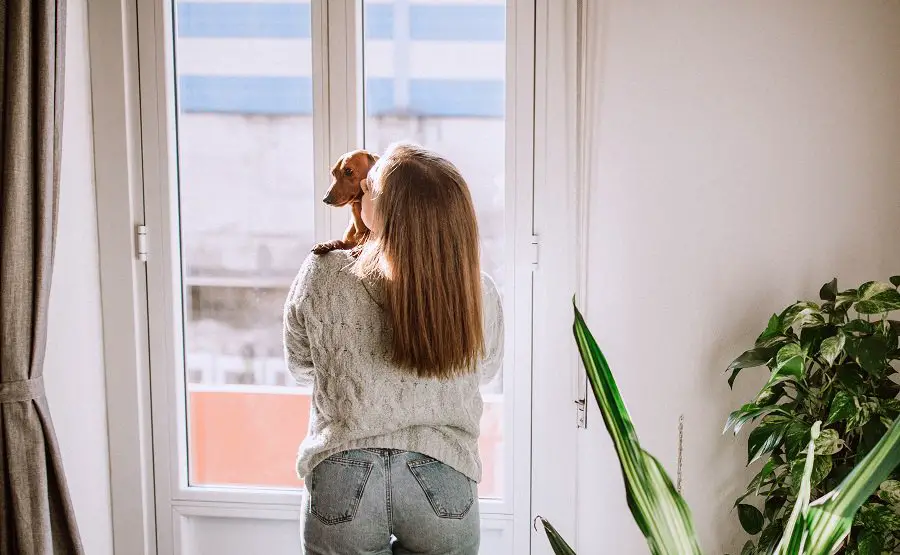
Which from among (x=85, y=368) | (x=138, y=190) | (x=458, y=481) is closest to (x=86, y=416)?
(x=85, y=368)

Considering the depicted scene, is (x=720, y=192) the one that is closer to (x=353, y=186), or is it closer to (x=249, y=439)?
(x=353, y=186)

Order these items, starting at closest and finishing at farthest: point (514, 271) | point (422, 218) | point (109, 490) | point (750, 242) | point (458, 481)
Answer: point (422, 218) < point (458, 481) < point (750, 242) < point (514, 271) < point (109, 490)

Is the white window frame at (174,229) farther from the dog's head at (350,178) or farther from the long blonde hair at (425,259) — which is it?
the long blonde hair at (425,259)

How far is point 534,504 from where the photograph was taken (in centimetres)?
183

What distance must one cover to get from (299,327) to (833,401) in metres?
0.94

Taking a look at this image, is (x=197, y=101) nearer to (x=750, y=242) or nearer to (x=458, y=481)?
(x=458, y=481)

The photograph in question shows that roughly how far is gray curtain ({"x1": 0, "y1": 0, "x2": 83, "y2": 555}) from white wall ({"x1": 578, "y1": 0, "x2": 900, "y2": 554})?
3.72ft

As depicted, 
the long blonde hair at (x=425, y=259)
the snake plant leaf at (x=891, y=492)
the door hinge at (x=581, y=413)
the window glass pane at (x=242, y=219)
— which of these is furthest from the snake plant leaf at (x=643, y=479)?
the window glass pane at (x=242, y=219)

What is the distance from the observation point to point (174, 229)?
185cm

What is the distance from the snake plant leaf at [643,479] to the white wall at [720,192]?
1127 millimetres

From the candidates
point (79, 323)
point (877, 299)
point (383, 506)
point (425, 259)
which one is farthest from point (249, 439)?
point (877, 299)

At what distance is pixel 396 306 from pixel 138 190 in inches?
36.6

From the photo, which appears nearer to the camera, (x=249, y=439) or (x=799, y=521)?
(x=799, y=521)

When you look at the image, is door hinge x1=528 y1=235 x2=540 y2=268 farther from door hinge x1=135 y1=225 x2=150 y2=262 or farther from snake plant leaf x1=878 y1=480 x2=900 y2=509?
door hinge x1=135 y1=225 x2=150 y2=262
